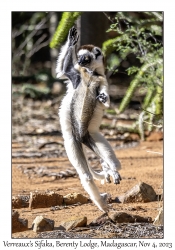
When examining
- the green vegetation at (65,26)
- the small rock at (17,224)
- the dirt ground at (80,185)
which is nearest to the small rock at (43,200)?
the dirt ground at (80,185)

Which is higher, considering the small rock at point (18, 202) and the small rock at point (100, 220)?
the small rock at point (18, 202)

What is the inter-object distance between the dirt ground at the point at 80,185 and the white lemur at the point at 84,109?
0.66 meters

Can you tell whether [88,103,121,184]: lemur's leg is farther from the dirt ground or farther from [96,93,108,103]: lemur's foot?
the dirt ground

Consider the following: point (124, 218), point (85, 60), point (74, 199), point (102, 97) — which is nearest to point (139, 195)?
point (74, 199)

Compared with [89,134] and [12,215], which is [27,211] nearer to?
[12,215]

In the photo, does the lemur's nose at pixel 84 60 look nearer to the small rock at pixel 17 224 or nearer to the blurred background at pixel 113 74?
the blurred background at pixel 113 74

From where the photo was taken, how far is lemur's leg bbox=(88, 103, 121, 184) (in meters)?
4.69

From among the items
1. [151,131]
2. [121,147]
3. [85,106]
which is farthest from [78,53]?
[151,131]

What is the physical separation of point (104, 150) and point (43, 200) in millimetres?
1518

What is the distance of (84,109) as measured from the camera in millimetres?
4844

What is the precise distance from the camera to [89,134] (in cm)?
489

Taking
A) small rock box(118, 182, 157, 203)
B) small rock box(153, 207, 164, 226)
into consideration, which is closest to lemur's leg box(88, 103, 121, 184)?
small rock box(153, 207, 164, 226)

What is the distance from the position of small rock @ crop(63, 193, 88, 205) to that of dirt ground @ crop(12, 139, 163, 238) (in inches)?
3.5

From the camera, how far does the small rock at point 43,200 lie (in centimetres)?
602
